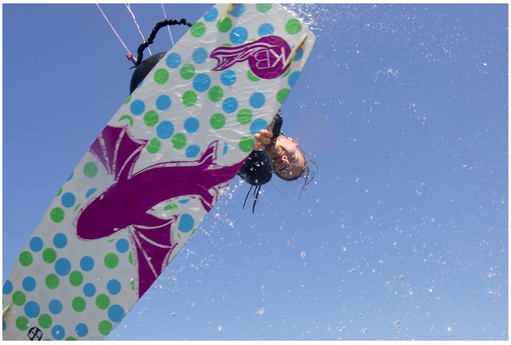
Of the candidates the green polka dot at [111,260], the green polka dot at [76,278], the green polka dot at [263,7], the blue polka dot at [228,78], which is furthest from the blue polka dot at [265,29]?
the green polka dot at [76,278]

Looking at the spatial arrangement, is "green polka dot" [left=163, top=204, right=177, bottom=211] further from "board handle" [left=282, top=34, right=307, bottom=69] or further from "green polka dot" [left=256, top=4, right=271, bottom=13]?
"green polka dot" [left=256, top=4, right=271, bottom=13]

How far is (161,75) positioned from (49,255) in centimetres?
153

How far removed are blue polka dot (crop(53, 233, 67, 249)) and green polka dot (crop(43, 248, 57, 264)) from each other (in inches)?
2.1

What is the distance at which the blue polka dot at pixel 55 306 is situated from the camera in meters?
2.71

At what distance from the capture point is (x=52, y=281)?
2.72m

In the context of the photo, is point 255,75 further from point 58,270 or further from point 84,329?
point 84,329

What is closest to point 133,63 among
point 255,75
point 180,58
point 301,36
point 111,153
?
point 180,58

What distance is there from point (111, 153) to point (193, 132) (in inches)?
24.4

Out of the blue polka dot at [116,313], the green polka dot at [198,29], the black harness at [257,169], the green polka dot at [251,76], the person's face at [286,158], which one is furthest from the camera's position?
the person's face at [286,158]

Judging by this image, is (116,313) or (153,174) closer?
(116,313)

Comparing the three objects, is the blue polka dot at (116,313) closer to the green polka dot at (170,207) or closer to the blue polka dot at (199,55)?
the green polka dot at (170,207)

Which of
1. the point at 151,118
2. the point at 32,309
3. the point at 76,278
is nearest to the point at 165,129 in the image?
the point at 151,118

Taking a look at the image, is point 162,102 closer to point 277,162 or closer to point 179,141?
point 179,141

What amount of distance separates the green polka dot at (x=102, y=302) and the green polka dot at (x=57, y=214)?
24.7 inches
